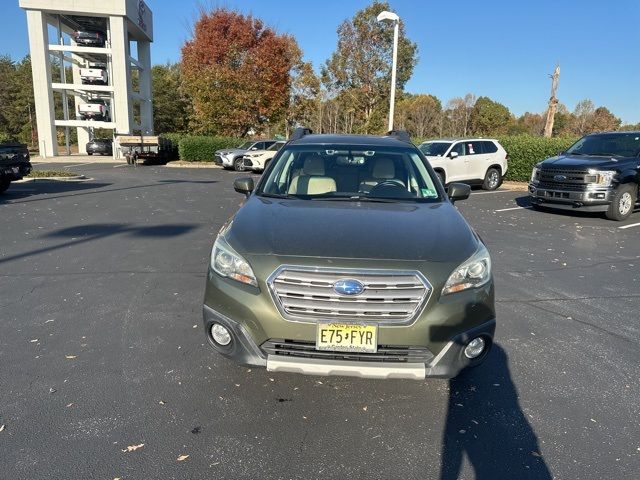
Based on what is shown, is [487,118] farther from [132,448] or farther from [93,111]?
[132,448]

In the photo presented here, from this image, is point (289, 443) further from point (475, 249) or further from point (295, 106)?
point (295, 106)

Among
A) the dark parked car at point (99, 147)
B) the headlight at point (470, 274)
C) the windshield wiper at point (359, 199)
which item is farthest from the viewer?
the dark parked car at point (99, 147)

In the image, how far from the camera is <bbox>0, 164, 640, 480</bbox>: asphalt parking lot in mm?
2576

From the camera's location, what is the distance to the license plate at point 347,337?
2.69 m

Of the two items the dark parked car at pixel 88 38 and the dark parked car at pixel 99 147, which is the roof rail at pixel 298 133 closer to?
the dark parked car at pixel 99 147

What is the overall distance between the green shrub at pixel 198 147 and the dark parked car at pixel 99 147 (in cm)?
1262

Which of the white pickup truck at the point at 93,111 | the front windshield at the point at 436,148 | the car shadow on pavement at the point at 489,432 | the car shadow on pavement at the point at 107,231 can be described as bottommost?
the car shadow on pavement at the point at 489,432

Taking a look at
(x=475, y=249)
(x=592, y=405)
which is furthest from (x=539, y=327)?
(x=475, y=249)

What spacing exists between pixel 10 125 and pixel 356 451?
218ft

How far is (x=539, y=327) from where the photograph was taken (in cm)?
445

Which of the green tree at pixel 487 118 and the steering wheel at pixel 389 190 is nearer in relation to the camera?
the steering wheel at pixel 389 190

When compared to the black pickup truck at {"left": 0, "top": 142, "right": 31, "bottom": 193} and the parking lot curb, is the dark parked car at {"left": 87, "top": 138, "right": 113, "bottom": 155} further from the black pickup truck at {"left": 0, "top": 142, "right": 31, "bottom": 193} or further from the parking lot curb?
the black pickup truck at {"left": 0, "top": 142, "right": 31, "bottom": 193}

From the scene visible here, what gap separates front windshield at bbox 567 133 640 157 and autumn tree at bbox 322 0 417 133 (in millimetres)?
22472

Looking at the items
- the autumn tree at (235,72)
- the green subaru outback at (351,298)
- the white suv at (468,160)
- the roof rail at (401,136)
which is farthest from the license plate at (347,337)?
the autumn tree at (235,72)
